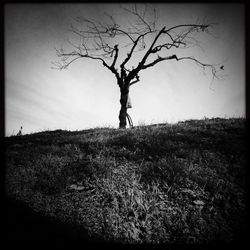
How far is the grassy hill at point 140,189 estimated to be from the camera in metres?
3.88

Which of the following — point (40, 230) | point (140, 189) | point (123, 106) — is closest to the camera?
point (40, 230)

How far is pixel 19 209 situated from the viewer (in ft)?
14.0

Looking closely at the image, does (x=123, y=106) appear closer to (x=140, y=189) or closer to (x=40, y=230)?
(x=140, y=189)

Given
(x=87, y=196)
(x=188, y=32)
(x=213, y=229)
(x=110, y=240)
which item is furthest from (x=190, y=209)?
(x=188, y=32)

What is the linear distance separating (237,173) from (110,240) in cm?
375

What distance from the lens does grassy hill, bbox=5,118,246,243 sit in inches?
153

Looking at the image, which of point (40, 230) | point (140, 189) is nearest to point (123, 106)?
point (140, 189)

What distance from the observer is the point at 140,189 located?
4836 mm

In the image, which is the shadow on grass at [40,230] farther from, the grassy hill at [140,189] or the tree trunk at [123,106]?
the tree trunk at [123,106]

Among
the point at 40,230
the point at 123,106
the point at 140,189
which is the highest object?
the point at 123,106

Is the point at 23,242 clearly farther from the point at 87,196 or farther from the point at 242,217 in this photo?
the point at 242,217

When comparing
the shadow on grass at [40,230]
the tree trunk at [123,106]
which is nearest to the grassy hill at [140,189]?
the shadow on grass at [40,230]

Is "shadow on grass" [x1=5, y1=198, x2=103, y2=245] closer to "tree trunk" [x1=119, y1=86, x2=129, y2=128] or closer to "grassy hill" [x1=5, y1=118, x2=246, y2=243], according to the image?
"grassy hill" [x1=5, y1=118, x2=246, y2=243]

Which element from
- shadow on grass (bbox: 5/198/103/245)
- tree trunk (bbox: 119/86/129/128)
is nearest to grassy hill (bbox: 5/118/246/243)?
shadow on grass (bbox: 5/198/103/245)
